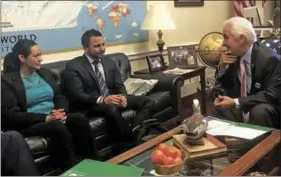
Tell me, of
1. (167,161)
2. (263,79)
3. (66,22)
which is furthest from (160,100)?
(167,161)

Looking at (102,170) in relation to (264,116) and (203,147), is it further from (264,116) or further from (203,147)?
(264,116)

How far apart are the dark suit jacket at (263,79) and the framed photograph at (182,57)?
55.7 inches

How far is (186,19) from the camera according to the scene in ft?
15.1

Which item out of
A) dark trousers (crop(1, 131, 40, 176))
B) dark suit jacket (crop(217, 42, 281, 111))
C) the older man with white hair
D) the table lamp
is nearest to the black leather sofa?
dark trousers (crop(1, 131, 40, 176))

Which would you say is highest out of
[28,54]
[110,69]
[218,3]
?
[218,3]

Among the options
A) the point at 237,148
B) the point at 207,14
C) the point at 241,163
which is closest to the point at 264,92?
the point at 237,148

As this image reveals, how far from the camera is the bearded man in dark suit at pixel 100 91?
273 centimetres

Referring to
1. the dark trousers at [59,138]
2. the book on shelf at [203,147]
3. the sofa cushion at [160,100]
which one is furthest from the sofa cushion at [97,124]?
the book on shelf at [203,147]

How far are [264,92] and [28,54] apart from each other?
5.31 ft

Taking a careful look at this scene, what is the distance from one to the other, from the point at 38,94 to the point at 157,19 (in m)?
1.66

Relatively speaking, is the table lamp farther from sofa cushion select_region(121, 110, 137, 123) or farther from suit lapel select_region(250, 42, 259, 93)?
suit lapel select_region(250, 42, 259, 93)

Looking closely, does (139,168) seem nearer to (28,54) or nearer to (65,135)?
(65,135)

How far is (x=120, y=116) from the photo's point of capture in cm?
274

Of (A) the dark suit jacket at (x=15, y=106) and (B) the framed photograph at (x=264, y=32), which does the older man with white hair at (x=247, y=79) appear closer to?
(A) the dark suit jacket at (x=15, y=106)
